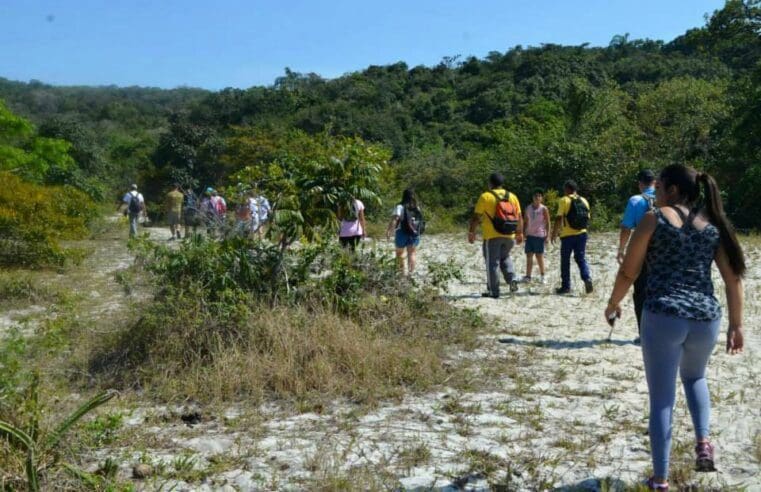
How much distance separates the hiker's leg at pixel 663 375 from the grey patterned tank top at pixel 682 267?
0.09 m

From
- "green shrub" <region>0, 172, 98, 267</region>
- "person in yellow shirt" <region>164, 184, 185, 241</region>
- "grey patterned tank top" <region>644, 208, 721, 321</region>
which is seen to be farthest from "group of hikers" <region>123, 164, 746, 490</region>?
"person in yellow shirt" <region>164, 184, 185, 241</region>

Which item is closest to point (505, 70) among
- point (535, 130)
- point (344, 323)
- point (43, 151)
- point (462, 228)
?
point (535, 130)

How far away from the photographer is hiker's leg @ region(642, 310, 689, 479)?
400cm

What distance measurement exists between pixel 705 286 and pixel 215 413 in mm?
3315

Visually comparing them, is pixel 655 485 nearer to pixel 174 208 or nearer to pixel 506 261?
pixel 506 261

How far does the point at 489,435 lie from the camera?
5.13 m

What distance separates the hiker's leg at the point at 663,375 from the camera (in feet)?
13.1

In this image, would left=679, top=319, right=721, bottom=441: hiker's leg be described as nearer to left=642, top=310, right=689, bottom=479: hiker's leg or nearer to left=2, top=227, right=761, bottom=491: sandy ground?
left=642, top=310, right=689, bottom=479: hiker's leg

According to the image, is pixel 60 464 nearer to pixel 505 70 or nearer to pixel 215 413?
pixel 215 413

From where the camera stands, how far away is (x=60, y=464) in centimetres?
412

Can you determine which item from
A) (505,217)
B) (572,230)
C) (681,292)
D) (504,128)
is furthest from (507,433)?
(504,128)

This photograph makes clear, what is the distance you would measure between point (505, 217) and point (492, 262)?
71cm

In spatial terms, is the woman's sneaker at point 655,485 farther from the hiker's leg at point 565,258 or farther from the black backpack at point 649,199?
the hiker's leg at point 565,258

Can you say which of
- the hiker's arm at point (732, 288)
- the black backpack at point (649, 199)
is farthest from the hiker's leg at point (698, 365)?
the black backpack at point (649, 199)
